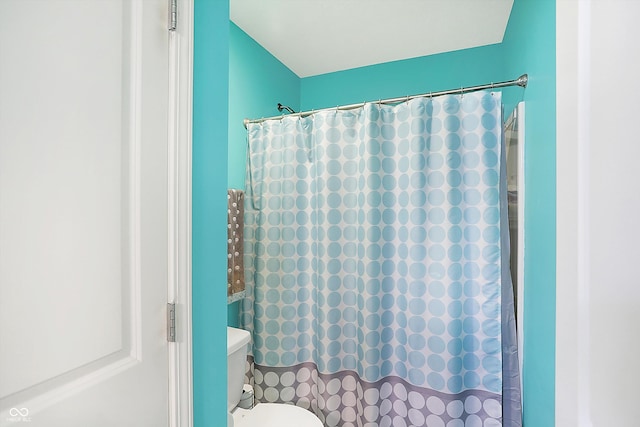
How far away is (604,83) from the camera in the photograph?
0.40 meters

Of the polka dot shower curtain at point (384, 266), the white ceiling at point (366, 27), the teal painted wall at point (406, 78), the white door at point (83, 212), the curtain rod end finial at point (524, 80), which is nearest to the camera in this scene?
the white door at point (83, 212)

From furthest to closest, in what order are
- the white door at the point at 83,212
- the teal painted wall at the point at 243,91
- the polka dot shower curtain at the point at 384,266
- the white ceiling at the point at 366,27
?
the teal painted wall at the point at 243,91
the white ceiling at the point at 366,27
the polka dot shower curtain at the point at 384,266
the white door at the point at 83,212

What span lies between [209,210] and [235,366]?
891 millimetres

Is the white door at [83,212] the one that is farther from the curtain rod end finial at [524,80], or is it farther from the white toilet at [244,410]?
the curtain rod end finial at [524,80]

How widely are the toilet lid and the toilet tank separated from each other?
0.13m

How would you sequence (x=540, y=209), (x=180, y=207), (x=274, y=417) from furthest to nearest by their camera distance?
(x=274, y=417) < (x=540, y=209) < (x=180, y=207)

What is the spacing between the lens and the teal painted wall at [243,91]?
184 cm

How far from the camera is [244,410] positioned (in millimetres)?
1536

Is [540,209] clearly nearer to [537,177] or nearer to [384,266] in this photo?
[537,177]

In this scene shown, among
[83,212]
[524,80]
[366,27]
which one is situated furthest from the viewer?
[366,27]

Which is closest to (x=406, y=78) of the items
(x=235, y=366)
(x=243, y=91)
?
(x=243, y=91)

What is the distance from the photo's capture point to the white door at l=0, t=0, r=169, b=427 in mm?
461

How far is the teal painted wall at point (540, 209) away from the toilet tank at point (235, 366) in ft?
3.87

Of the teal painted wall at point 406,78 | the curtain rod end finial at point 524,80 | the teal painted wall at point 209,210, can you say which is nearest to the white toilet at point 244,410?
the teal painted wall at point 209,210
